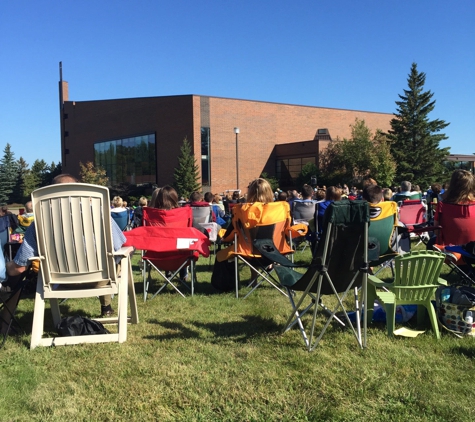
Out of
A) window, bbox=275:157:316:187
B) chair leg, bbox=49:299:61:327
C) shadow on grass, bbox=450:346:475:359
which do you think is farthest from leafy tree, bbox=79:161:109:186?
shadow on grass, bbox=450:346:475:359

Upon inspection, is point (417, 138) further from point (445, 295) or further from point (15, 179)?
point (15, 179)

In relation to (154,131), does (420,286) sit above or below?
below

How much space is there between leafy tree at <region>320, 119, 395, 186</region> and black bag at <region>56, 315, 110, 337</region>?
37.7 meters

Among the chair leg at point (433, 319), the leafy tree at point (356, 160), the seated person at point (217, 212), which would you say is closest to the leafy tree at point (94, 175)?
the leafy tree at point (356, 160)

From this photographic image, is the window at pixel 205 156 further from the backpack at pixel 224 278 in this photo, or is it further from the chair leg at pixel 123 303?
the chair leg at pixel 123 303

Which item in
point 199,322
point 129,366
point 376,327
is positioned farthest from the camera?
point 199,322

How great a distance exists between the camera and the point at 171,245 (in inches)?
226

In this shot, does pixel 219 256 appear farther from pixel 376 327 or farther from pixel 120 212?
pixel 120 212

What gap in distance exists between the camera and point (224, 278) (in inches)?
250

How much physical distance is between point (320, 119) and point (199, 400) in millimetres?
51092

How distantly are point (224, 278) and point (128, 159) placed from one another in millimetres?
47508

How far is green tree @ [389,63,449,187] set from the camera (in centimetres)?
4397

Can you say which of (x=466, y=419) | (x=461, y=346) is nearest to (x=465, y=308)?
(x=461, y=346)

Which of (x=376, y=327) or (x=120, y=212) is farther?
(x=120, y=212)
